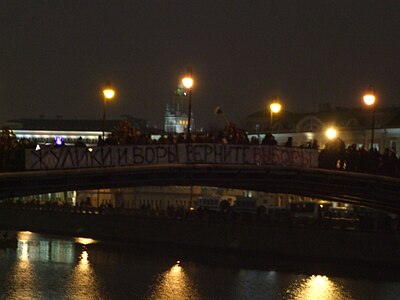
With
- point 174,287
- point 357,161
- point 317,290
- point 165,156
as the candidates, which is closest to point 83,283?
point 174,287

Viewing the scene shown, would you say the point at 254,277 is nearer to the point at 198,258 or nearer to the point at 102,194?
→ the point at 198,258

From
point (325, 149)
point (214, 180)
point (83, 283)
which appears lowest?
point (83, 283)

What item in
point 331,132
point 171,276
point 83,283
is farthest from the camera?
point 331,132

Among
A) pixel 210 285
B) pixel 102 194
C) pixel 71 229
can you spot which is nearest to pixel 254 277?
pixel 210 285

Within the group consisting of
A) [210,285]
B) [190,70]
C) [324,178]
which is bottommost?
[210,285]

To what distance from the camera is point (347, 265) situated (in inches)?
1994

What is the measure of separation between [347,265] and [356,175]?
1651 cm

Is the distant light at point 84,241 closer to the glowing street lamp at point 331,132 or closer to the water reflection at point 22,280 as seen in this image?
the water reflection at point 22,280

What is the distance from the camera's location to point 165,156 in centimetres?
3266

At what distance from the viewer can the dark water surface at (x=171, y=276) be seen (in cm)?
4062

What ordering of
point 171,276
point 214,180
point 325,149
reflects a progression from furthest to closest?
point 171,276 → point 325,149 → point 214,180

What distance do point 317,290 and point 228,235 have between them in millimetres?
16922

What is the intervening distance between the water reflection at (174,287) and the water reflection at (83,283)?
266 centimetres

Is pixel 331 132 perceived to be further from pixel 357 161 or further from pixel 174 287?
pixel 174 287
